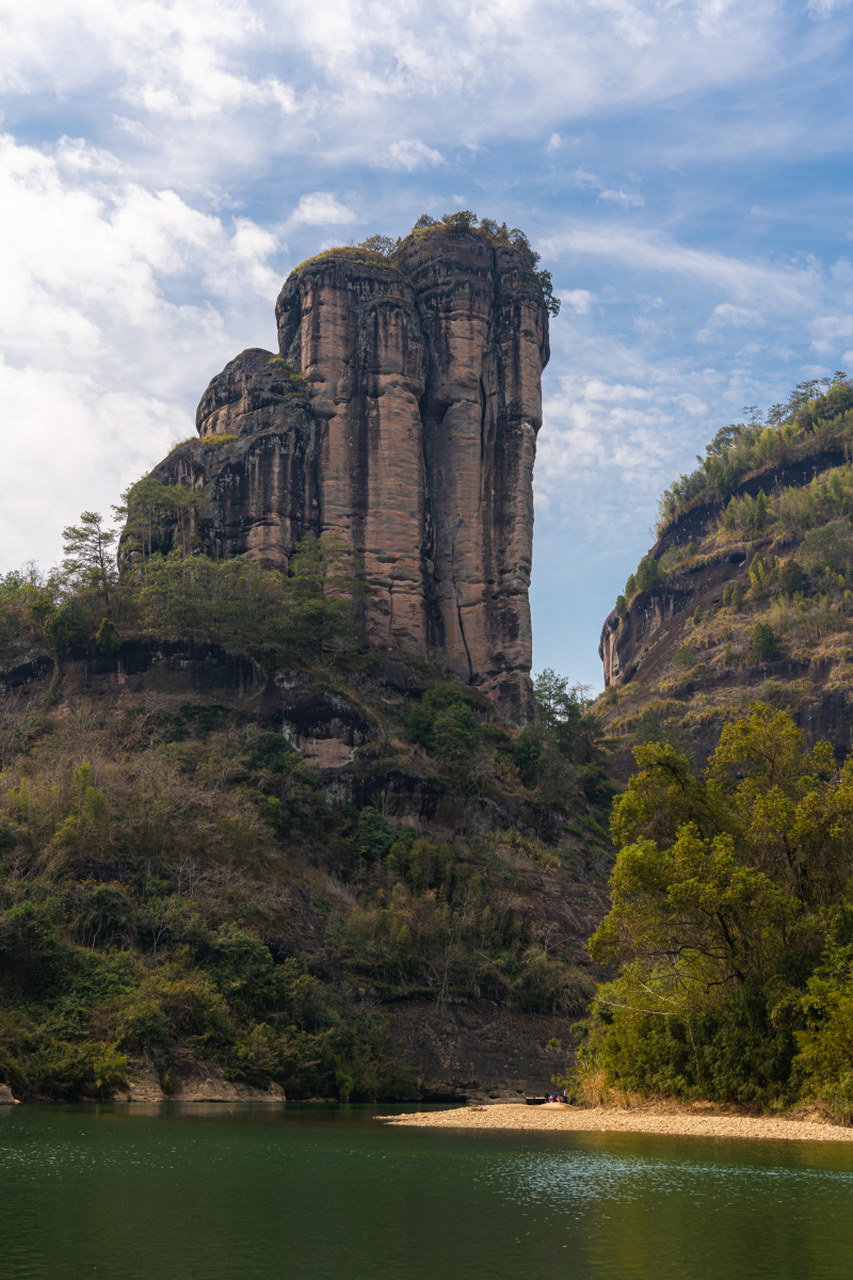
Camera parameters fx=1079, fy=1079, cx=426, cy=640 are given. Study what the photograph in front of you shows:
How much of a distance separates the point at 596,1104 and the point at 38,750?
112 ft

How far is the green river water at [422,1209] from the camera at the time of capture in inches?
384

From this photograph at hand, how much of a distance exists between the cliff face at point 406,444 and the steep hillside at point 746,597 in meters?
16.9

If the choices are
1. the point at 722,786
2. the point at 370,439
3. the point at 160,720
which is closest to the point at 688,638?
the point at 370,439

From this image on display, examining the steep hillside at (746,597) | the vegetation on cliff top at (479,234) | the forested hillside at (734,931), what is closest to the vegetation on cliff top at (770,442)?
the steep hillside at (746,597)

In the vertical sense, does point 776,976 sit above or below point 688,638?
below

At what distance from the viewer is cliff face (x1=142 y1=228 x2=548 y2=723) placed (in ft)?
231

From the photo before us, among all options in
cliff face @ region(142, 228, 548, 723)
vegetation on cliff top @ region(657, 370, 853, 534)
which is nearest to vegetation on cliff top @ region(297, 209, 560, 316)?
cliff face @ region(142, 228, 548, 723)

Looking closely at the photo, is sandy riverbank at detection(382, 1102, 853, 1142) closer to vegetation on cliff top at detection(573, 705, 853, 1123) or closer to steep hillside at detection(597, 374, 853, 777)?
vegetation on cliff top at detection(573, 705, 853, 1123)

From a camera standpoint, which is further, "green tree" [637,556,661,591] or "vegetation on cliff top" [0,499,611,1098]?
"green tree" [637,556,661,591]

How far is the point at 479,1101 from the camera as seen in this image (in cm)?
4278

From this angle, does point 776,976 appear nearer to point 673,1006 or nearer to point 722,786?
point 673,1006

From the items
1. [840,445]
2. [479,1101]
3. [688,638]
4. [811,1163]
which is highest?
[840,445]

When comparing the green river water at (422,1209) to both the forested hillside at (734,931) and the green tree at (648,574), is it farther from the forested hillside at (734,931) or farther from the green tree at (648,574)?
the green tree at (648,574)

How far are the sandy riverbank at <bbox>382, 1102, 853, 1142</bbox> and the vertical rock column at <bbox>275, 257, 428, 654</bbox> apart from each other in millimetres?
41567
